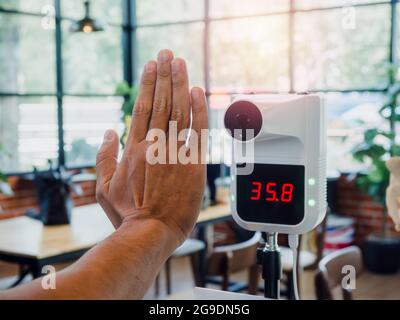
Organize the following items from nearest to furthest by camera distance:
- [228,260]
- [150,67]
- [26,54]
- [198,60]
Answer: [150,67]
[228,260]
[26,54]
[198,60]

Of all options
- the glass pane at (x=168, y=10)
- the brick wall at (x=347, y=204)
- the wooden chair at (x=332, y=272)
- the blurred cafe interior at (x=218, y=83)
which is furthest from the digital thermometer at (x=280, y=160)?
the glass pane at (x=168, y=10)

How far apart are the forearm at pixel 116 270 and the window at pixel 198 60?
425cm

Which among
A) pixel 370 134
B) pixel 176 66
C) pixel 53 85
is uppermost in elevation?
pixel 53 85

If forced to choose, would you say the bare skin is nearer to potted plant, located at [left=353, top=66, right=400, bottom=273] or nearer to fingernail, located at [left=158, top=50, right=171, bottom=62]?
fingernail, located at [left=158, top=50, right=171, bottom=62]

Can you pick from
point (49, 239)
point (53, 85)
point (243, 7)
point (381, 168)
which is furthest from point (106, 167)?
point (243, 7)

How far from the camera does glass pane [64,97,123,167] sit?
5574 millimetres

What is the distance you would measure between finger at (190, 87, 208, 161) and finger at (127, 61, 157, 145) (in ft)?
0.16

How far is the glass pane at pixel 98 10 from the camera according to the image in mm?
5483

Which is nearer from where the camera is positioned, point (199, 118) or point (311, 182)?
point (199, 118)

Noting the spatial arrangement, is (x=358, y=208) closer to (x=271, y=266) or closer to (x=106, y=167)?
(x=271, y=266)

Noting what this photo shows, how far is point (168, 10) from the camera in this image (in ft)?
19.6

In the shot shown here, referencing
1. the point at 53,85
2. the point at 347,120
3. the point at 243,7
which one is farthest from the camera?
the point at 243,7

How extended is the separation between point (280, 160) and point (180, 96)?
0.94ft
